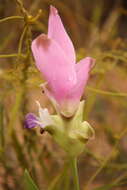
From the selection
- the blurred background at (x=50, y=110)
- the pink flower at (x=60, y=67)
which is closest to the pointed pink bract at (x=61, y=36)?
the pink flower at (x=60, y=67)

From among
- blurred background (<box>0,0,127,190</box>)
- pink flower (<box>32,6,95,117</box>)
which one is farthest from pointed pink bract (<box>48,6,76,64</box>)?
blurred background (<box>0,0,127,190</box>)

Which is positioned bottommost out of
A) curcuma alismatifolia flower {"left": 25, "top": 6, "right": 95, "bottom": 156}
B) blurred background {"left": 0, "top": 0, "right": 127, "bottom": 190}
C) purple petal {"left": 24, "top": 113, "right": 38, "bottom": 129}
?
blurred background {"left": 0, "top": 0, "right": 127, "bottom": 190}

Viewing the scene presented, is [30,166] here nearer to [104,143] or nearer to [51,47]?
[51,47]

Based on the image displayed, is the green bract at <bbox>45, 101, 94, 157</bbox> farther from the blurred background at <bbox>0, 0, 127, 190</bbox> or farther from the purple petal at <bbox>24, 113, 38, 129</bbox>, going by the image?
the blurred background at <bbox>0, 0, 127, 190</bbox>

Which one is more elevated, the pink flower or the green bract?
the pink flower

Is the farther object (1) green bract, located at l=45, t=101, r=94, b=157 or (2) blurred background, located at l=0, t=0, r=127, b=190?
(2) blurred background, located at l=0, t=0, r=127, b=190

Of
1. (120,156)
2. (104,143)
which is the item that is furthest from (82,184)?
(104,143)

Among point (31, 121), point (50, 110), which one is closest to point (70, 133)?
→ point (31, 121)

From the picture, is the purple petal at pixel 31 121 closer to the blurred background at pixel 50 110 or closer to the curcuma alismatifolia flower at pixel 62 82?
the curcuma alismatifolia flower at pixel 62 82
